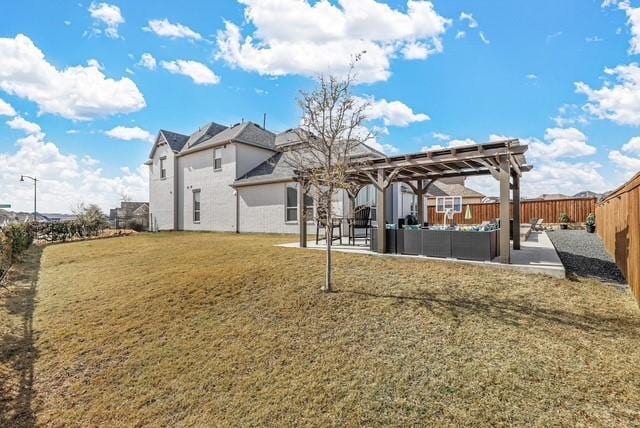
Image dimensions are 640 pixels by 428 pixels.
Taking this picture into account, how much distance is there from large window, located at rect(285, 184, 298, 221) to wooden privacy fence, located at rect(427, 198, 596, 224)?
12.4 metres

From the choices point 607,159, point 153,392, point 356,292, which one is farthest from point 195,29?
point 607,159

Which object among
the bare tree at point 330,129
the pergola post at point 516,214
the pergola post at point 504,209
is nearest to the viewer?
the bare tree at point 330,129

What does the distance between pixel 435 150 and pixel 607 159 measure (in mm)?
19171

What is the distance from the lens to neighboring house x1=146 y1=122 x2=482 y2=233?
16109 mm

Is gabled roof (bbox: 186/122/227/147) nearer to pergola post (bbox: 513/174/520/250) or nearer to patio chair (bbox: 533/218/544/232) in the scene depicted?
pergola post (bbox: 513/174/520/250)

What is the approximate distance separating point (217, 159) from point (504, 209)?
16981 millimetres

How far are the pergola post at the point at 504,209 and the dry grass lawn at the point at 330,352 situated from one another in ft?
2.76

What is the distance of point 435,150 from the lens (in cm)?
787

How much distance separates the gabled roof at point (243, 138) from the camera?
18.9m

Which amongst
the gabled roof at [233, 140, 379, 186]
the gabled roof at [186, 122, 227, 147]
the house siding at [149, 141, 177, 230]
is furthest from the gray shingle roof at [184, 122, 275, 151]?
the house siding at [149, 141, 177, 230]

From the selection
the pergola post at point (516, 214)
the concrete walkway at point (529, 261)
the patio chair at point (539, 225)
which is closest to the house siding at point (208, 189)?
the concrete walkway at point (529, 261)

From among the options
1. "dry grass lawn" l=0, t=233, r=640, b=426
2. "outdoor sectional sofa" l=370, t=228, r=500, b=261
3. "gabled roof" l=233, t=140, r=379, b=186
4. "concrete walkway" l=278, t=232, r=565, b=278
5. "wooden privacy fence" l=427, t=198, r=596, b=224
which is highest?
"gabled roof" l=233, t=140, r=379, b=186

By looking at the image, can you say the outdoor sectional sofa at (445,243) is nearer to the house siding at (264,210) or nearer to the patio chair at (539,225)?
the house siding at (264,210)

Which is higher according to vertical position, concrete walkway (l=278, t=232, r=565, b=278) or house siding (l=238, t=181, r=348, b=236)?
house siding (l=238, t=181, r=348, b=236)
